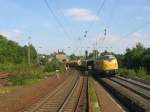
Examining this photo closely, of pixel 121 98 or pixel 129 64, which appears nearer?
pixel 121 98

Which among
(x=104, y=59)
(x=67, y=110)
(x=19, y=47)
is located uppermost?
(x=19, y=47)

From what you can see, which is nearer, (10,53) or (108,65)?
(108,65)

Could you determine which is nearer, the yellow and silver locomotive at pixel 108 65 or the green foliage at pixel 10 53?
the yellow and silver locomotive at pixel 108 65

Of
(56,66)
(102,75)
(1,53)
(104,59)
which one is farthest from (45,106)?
(1,53)

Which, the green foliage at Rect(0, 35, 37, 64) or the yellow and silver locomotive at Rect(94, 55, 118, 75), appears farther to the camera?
the green foliage at Rect(0, 35, 37, 64)

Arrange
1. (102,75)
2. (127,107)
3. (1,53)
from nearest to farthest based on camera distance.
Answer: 1. (127,107)
2. (102,75)
3. (1,53)

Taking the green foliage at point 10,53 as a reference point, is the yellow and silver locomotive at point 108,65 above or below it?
below

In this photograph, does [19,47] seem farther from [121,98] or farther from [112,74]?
[121,98]

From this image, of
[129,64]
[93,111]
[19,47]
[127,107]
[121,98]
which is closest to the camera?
[93,111]

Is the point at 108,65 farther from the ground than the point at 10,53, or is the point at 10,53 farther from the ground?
the point at 10,53

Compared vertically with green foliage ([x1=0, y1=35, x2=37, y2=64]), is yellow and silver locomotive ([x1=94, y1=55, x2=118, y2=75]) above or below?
below

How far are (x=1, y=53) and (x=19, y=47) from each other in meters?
29.4

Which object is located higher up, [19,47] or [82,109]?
[19,47]

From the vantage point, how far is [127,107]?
23359 millimetres
